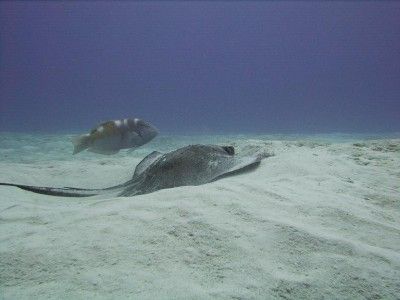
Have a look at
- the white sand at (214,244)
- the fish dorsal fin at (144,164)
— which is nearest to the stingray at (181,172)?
the white sand at (214,244)

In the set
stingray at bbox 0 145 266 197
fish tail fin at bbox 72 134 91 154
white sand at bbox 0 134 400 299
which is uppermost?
fish tail fin at bbox 72 134 91 154

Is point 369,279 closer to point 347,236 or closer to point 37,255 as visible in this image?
point 347,236

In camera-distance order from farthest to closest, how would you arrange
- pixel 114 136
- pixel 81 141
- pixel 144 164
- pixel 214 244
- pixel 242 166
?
pixel 144 164 → pixel 114 136 → pixel 81 141 → pixel 242 166 → pixel 214 244

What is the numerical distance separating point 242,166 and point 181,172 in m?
0.80

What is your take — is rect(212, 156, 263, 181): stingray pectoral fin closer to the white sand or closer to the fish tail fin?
the white sand

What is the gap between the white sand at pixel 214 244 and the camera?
1.76 metres

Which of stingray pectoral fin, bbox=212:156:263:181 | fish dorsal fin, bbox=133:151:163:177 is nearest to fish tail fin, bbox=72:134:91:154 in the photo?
fish dorsal fin, bbox=133:151:163:177

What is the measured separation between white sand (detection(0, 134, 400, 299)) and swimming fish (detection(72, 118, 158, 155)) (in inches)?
68.3

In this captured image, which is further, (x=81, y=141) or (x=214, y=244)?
(x=81, y=141)

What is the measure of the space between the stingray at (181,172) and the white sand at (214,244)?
0.50 metres

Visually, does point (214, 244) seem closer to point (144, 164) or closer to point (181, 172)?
point (181, 172)

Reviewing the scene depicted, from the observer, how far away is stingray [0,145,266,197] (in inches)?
159

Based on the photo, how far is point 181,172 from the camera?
4.12 m

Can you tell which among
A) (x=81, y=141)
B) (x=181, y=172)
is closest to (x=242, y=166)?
(x=181, y=172)
